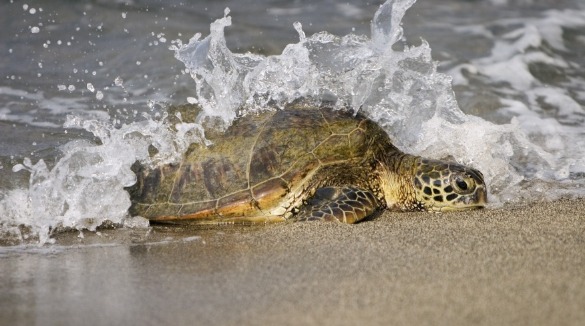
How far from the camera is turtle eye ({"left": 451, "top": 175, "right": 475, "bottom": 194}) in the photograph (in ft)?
15.9

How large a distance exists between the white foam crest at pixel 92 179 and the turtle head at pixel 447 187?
58.8 inches

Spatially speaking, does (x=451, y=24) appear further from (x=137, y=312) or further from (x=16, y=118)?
(x=137, y=312)

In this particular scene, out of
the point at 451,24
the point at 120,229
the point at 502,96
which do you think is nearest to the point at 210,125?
the point at 120,229

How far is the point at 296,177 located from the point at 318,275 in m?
1.52

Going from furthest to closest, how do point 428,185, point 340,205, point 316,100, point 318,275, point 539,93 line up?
point 539,93 → point 316,100 → point 428,185 → point 340,205 → point 318,275

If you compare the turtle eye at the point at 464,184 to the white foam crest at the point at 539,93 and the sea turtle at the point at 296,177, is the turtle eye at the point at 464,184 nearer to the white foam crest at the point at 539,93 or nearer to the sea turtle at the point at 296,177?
the sea turtle at the point at 296,177

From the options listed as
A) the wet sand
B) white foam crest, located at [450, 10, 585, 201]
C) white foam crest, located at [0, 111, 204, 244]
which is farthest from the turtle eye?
white foam crest, located at [0, 111, 204, 244]

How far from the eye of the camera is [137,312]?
2969 mm

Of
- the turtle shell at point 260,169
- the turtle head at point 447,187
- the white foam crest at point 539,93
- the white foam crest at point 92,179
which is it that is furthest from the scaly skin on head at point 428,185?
the white foam crest at point 92,179

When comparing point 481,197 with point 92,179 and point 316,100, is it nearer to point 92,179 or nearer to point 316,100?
point 316,100

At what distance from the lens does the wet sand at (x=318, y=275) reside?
2859 millimetres

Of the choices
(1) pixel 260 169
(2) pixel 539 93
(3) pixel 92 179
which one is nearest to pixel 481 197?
(1) pixel 260 169

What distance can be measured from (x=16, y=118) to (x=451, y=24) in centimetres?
548

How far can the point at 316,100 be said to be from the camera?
5.32 metres
